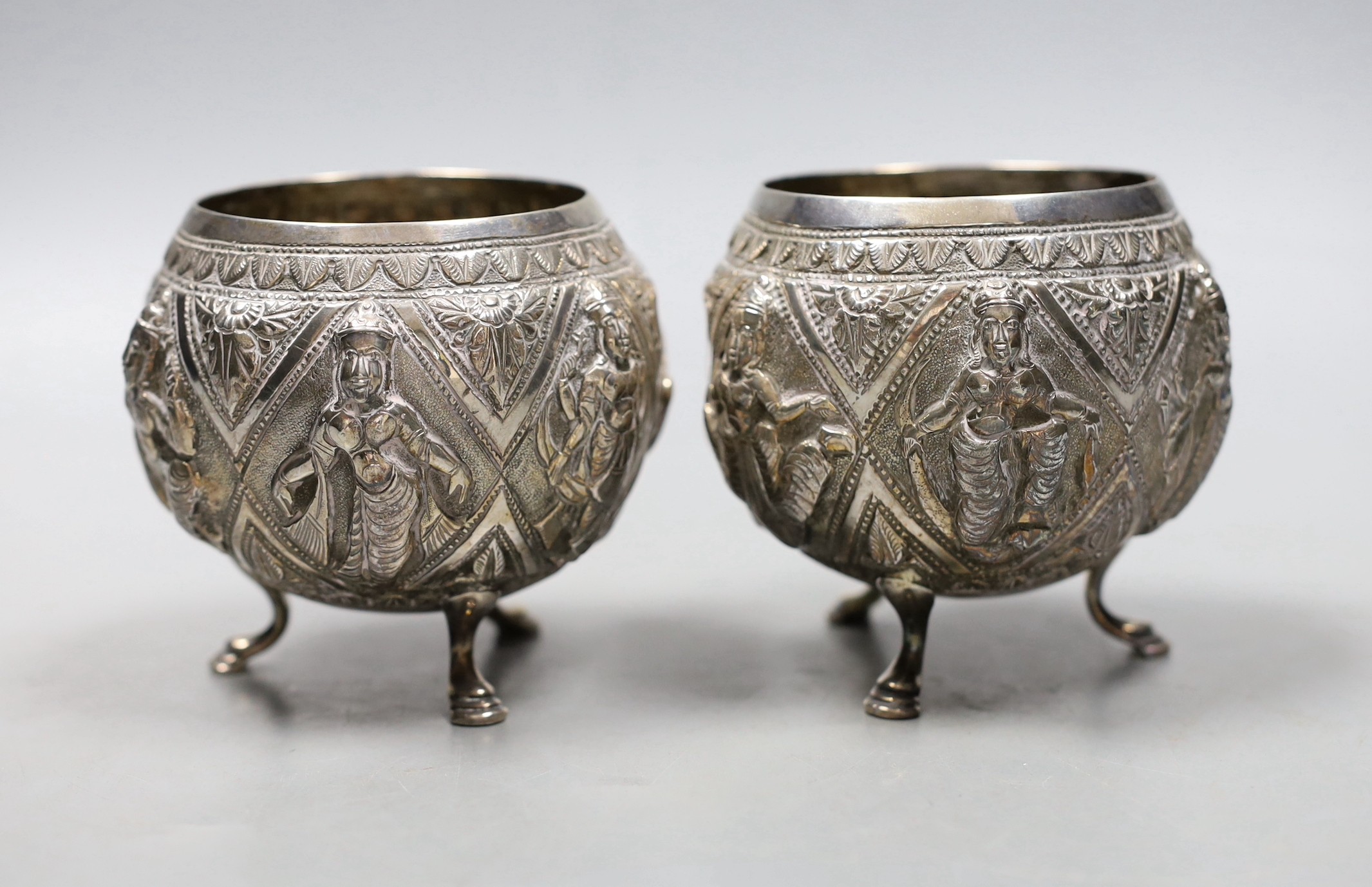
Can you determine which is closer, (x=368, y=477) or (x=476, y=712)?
(x=368, y=477)

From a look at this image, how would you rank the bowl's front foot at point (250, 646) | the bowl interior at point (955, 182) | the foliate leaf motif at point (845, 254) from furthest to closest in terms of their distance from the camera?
the bowl interior at point (955, 182)
the bowl's front foot at point (250, 646)
the foliate leaf motif at point (845, 254)

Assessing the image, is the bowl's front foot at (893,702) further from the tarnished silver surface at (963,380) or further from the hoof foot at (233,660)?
the hoof foot at (233,660)

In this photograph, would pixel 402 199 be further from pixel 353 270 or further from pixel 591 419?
pixel 591 419

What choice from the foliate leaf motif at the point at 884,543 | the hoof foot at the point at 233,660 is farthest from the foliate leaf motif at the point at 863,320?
the hoof foot at the point at 233,660

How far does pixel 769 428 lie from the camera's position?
4.00 m

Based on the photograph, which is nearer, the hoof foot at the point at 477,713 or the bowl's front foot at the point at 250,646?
the hoof foot at the point at 477,713

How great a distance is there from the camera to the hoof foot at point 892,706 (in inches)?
161

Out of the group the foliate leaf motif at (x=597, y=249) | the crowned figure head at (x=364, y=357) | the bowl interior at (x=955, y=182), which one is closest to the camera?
the crowned figure head at (x=364, y=357)

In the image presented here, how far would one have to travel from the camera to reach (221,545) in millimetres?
4109

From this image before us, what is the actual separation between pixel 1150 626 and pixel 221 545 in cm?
200

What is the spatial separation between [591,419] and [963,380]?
0.72 metres

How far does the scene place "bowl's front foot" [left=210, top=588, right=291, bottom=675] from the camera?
438 cm

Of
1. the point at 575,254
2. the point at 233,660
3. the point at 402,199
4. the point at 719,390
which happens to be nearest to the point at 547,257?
the point at 575,254

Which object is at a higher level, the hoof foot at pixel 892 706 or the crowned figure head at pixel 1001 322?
the crowned figure head at pixel 1001 322
